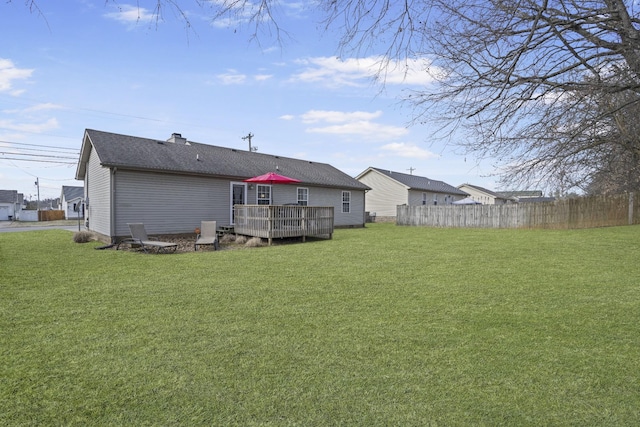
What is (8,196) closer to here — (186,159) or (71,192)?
(71,192)

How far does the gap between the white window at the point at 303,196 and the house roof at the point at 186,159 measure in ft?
1.88

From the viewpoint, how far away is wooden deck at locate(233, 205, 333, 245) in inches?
491

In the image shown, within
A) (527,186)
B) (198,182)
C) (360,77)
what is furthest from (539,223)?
(360,77)

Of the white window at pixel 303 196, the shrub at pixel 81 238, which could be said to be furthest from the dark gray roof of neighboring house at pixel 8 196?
the white window at pixel 303 196

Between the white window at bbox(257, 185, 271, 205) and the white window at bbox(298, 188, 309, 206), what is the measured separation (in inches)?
86.9

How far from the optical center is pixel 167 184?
45.3ft

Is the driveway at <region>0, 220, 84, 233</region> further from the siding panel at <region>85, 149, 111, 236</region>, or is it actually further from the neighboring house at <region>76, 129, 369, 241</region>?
the neighboring house at <region>76, 129, 369, 241</region>

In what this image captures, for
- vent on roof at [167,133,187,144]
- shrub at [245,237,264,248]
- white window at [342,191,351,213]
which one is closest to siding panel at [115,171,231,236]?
shrub at [245,237,264,248]

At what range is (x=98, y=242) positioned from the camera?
13.0 metres

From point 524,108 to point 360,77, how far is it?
2.55 m

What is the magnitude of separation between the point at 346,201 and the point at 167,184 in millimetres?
11196

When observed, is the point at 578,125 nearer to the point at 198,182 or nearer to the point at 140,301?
the point at 140,301

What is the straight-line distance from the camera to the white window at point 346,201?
21.9 m

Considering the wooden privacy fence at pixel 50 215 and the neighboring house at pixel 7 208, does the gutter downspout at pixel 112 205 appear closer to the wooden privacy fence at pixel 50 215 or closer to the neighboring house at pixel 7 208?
the wooden privacy fence at pixel 50 215
